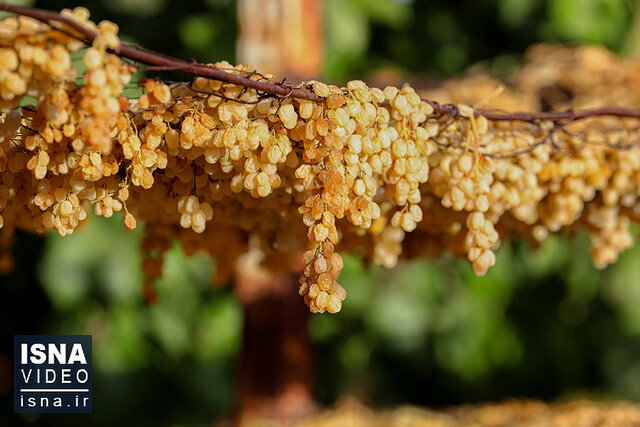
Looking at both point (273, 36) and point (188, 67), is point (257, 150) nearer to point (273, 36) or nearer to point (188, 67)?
point (188, 67)

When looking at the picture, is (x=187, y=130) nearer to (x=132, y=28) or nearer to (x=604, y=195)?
(x=604, y=195)

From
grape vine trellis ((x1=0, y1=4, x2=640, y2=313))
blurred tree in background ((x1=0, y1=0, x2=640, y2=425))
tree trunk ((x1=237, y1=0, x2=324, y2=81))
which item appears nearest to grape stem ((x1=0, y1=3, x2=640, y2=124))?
grape vine trellis ((x1=0, y1=4, x2=640, y2=313))

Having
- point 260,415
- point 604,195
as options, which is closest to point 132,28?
point 260,415

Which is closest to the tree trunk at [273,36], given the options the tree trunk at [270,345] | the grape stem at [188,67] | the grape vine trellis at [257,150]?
the tree trunk at [270,345]

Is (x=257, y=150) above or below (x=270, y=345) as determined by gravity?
above

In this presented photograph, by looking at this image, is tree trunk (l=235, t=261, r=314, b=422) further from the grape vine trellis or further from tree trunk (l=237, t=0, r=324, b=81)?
the grape vine trellis

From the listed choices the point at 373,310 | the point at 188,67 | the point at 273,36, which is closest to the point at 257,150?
the point at 188,67
